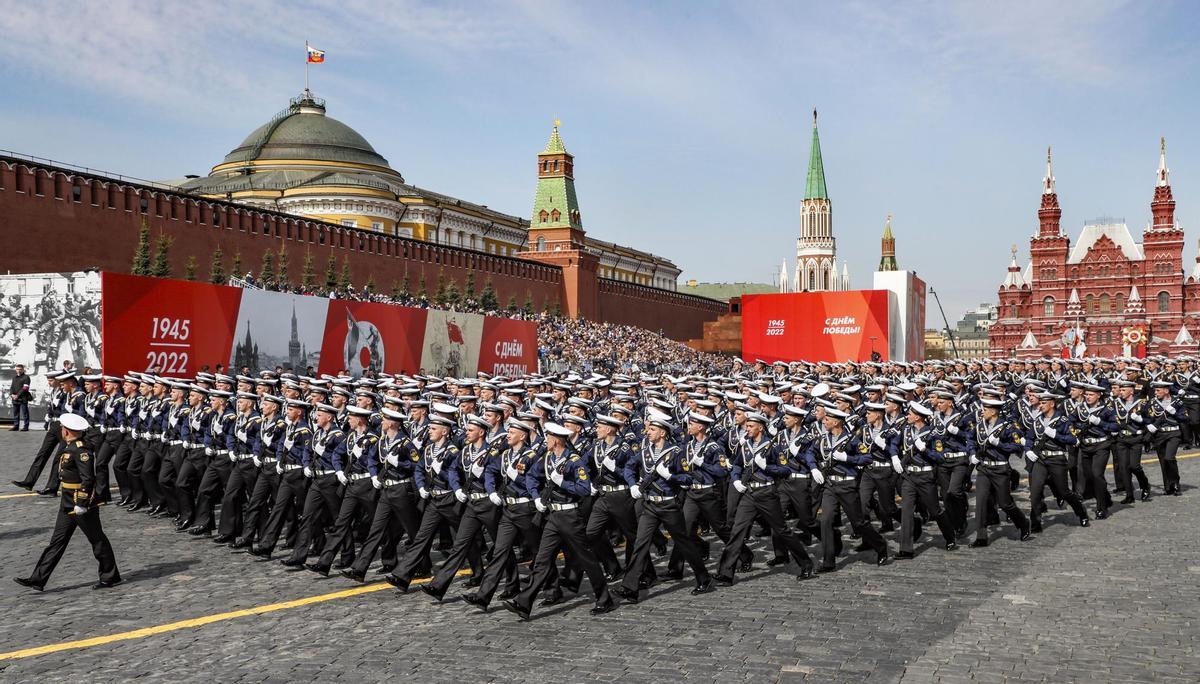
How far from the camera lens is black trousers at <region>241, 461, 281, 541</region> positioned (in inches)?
431

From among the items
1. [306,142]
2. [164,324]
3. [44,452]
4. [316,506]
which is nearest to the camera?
[316,506]

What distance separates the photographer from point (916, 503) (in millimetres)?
11547

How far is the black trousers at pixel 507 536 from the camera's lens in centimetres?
882

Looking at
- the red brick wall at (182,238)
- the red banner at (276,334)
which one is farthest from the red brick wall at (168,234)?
the red banner at (276,334)

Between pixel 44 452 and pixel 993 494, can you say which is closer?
pixel 993 494

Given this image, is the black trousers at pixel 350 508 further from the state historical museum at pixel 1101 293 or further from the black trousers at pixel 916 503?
the state historical museum at pixel 1101 293

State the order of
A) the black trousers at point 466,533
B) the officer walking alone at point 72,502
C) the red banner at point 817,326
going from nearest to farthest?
the black trousers at point 466,533 < the officer walking alone at point 72,502 < the red banner at point 817,326

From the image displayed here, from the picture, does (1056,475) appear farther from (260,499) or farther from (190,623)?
(190,623)

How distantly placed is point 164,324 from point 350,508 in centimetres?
1533

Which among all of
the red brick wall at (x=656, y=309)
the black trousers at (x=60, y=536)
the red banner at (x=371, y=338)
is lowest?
the black trousers at (x=60, y=536)

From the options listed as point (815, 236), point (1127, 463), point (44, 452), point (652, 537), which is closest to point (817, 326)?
point (1127, 463)

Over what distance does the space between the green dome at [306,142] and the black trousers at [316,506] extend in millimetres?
71241

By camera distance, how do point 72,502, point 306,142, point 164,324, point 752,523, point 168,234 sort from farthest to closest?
point 306,142, point 168,234, point 164,324, point 752,523, point 72,502

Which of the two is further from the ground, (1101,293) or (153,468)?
(1101,293)
